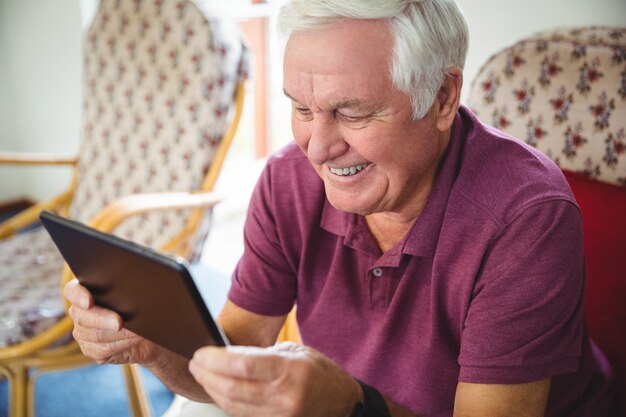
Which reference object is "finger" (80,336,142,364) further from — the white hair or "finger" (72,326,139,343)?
the white hair

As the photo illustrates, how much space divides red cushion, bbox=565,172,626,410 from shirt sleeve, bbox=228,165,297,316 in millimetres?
577

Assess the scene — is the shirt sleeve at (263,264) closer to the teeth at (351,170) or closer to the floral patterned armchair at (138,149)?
the teeth at (351,170)

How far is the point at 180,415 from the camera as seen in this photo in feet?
3.27

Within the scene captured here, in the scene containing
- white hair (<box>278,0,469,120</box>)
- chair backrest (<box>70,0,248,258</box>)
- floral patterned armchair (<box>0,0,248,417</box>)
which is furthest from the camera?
chair backrest (<box>70,0,248,258</box>)

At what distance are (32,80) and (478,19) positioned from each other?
247cm

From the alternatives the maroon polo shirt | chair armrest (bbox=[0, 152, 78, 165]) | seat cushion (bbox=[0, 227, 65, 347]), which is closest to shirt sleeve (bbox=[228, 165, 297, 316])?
the maroon polo shirt

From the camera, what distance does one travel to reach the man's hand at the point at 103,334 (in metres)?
0.92

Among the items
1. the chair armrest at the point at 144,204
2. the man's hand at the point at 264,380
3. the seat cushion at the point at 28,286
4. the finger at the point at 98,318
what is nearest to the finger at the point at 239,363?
the man's hand at the point at 264,380

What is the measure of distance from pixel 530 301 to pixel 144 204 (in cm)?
102

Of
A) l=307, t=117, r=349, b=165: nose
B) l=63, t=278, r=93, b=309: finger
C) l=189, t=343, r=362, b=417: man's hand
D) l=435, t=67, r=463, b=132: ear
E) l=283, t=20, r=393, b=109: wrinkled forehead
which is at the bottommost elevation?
l=63, t=278, r=93, b=309: finger

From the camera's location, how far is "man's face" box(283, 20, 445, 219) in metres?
0.83

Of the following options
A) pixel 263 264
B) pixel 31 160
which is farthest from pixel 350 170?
pixel 31 160

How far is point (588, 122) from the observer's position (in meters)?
1.20

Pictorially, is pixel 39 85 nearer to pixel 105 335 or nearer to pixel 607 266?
pixel 105 335
